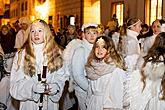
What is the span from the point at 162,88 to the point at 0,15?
195 ft

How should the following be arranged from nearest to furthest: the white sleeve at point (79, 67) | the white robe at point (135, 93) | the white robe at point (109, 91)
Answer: the white robe at point (135, 93)
the white robe at point (109, 91)
the white sleeve at point (79, 67)

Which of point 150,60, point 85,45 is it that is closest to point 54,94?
point 150,60

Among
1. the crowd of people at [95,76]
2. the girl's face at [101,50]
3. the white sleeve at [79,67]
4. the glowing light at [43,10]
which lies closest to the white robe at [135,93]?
the crowd of people at [95,76]

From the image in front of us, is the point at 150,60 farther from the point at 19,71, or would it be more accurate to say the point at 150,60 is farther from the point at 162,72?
the point at 19,71

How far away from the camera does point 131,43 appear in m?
9.69

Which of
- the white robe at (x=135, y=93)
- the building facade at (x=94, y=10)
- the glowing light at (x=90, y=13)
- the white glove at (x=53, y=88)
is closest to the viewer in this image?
the white robe at (x=135, y=93)

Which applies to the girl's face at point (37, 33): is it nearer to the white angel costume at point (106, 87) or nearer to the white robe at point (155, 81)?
the white angel costume at point (106, 87)

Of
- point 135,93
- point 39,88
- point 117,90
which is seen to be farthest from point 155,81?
point 39,88

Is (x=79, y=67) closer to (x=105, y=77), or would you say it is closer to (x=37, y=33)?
(x=105, y=77)

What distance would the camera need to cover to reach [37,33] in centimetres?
651

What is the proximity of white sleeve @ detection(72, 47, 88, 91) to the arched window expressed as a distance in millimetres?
11881

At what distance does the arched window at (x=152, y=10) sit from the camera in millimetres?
19766

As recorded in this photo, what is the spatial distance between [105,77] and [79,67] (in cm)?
145

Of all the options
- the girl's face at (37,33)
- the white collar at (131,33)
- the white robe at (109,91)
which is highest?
the white collar at (131,33)
